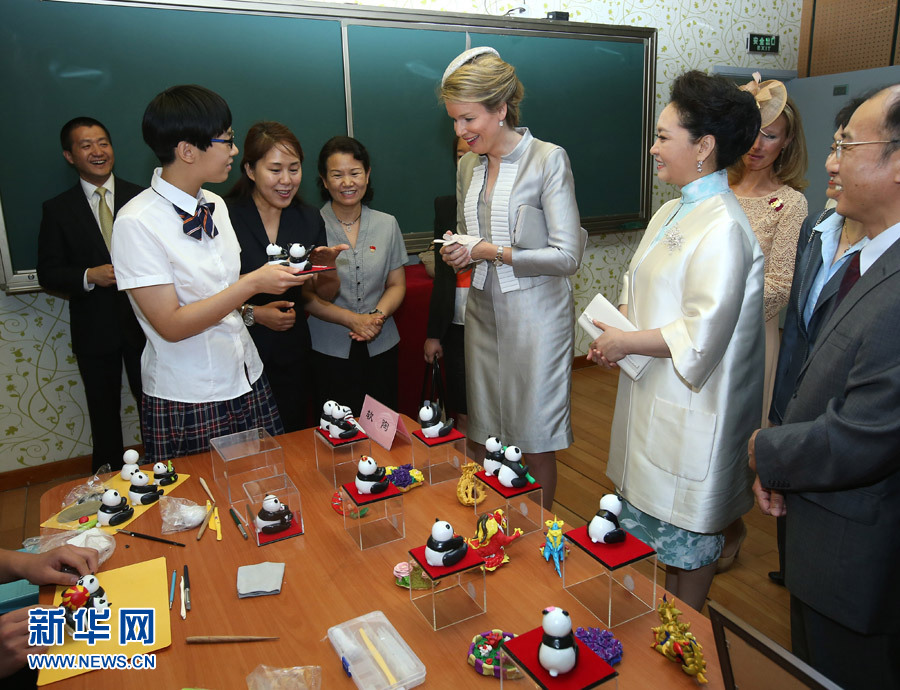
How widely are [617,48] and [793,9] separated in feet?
6.40

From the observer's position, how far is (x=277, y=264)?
5.77 ft

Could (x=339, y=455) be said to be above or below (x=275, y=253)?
below

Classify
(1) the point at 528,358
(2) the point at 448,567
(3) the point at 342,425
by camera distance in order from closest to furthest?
(2) the point at 448,567 → (3) the point at 342,425 → (1) the point at 528,358

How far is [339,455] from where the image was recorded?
1.68m

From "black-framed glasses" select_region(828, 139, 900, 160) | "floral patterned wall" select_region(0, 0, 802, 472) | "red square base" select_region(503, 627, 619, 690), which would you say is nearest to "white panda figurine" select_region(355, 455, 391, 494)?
"red square base" select_region(503, 627, 619, 690)

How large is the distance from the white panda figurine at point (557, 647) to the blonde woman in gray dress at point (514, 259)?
1320 mm

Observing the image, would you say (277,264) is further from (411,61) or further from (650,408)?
(411,61)

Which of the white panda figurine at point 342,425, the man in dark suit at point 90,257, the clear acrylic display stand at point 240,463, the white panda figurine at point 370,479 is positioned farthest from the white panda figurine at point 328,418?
the man in dark suit at point 90,257

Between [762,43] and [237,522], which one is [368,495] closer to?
[237,522]

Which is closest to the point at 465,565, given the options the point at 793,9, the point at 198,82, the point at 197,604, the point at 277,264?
the point at 197,604

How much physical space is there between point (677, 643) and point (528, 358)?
4.24 ft

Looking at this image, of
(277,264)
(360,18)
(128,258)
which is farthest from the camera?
(360,18)

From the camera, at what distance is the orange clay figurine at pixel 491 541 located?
1.25 m

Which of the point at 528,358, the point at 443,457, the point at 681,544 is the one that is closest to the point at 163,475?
the point at 443,457
